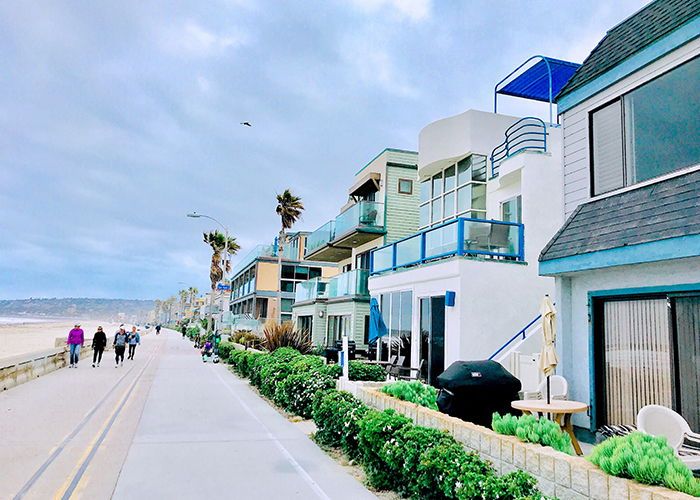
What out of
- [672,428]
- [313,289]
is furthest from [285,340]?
[672,428]

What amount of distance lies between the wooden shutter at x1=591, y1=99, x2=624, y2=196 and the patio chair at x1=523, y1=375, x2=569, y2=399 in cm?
337

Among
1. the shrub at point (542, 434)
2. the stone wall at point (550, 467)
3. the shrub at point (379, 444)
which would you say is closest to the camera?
the stone wall at point (550, 467)

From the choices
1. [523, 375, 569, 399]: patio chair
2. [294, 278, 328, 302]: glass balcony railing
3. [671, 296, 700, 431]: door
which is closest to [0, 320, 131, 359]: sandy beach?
[294, 278, 328, 302]: glass balcony railing

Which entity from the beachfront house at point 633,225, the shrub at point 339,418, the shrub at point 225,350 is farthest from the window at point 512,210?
the shrub at point 225,350

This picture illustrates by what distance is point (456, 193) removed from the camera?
17625 millimetres

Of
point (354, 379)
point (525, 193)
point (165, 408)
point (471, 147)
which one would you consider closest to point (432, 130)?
point (471, 147)

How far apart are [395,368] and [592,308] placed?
7.02 metres

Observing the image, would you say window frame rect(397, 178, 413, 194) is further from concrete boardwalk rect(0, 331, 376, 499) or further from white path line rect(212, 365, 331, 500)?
white path line rect(212, 365, 331, 500)

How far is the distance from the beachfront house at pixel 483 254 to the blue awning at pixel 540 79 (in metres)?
0.03

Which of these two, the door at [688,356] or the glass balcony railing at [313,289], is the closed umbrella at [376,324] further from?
the door at [688,356]

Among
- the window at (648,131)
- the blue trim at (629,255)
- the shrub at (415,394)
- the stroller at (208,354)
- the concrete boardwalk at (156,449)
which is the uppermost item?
the window at (648,131)

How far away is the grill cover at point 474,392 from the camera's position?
762 cm

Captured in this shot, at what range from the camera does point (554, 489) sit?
14.9ft

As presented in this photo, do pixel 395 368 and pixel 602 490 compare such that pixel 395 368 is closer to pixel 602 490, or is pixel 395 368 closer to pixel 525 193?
pixel 525 193
